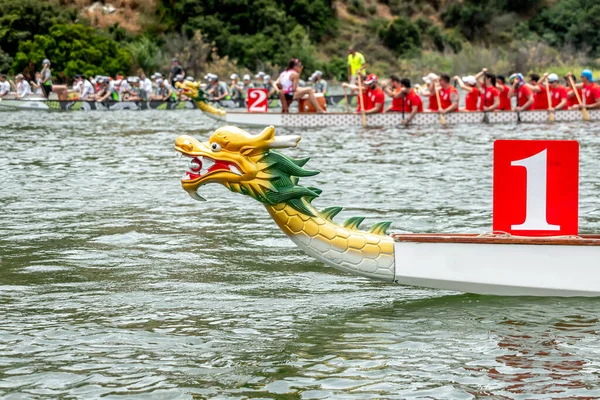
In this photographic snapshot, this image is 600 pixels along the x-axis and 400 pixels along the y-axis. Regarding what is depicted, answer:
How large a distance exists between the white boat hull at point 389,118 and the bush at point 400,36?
37024mm

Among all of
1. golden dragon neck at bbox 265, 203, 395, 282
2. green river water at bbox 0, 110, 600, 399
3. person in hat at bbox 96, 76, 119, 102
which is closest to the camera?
green river water at bbox 0, 110, 600, 399

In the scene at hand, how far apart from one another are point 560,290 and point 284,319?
2.07 m

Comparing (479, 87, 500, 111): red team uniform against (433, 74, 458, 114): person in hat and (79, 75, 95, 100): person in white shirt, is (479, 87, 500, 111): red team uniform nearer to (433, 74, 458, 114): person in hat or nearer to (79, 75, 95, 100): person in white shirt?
(433, 74, 458, 114): person in hat

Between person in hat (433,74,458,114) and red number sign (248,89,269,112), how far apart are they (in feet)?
15.1

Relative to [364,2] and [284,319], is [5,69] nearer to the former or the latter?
[364,2]

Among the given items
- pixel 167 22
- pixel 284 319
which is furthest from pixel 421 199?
pixel 167 22

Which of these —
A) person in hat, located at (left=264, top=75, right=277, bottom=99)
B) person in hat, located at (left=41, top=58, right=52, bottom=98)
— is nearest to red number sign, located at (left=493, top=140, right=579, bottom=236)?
person in hat, located at (left=264, top=75, right=277, bottom=99)

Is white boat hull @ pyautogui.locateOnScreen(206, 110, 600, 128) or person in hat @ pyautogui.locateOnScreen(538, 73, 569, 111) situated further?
person in hat @ pyautogui.locateOnScreen(538, 73, 569, 111)

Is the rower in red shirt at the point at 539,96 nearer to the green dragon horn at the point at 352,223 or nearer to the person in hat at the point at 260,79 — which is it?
the person in hat at the point at 260,79

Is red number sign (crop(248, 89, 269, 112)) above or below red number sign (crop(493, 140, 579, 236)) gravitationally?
above

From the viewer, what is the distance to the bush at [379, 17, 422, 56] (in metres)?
64.5

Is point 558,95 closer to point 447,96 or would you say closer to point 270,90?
point 447,96

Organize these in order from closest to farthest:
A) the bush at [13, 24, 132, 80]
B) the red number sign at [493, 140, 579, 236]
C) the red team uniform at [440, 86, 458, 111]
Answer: the red number sign at [493, 140, 579, 236] → the red team uniform at [440, 86, 458, 111] → the bush at [13, 24, 132, 80]

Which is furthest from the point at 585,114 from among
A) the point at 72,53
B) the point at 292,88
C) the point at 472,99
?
the point at 72,53
